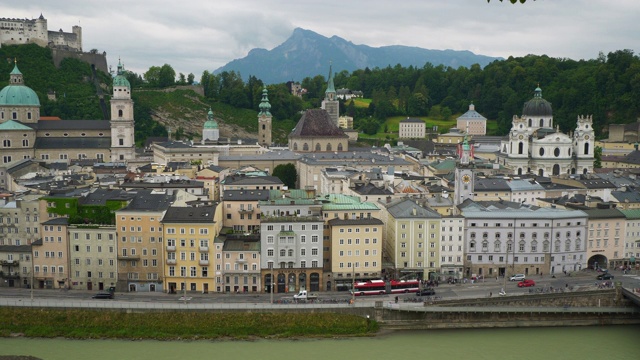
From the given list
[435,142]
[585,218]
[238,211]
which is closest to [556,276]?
[585,218]

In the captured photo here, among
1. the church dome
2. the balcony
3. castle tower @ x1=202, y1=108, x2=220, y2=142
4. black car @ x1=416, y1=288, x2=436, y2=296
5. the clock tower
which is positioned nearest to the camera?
black car @ x1=416, y1=288, x2=436, y2=296

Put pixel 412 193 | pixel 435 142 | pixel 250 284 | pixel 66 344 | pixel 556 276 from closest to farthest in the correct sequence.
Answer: pixel 66 344, pixel 250 284, pixel 556 276, pixel 412 193, pixel 435 142

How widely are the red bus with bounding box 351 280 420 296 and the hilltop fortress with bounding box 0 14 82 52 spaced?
266ft

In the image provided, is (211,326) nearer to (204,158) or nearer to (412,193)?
(412,193)

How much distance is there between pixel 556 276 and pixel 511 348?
10.7 metres

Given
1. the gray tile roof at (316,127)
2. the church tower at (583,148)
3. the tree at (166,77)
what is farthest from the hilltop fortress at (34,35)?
the church tower at (583,148)

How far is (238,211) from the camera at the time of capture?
41688mm

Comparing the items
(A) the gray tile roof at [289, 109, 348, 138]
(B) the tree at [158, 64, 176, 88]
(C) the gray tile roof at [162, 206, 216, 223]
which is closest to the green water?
→ (C) the gray tile roof at [162, 206, 216, 223]

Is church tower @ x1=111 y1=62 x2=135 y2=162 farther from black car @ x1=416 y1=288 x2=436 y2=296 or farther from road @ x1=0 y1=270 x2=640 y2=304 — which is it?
black car @ x1=416 y1=288 x2=436 y2=296

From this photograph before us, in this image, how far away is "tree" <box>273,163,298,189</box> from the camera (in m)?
63.8

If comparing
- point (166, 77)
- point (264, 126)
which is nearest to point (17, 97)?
point (264, 126)

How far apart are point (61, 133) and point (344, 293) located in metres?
45.7

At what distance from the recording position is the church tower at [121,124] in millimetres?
69812

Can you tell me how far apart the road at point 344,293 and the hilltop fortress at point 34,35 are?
240ft
